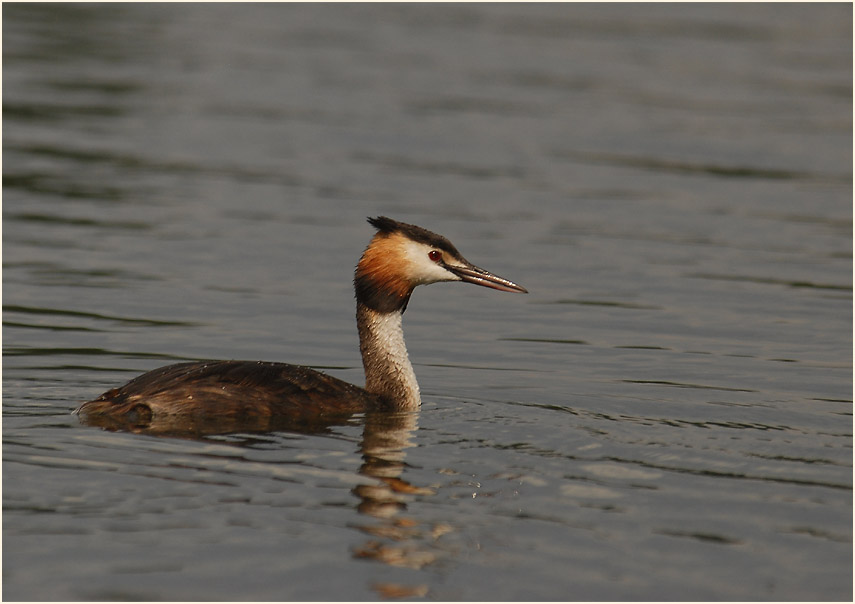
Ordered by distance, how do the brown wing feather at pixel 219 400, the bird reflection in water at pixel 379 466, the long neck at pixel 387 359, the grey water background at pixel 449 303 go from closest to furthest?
the bird reflection in water at pixel 379 466 < the grey water background at pixel 449 303 < the brown wing feather at pixel 219 400 < the long neck at pixel 387 359

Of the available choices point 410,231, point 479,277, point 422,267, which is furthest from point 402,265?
point 479,277

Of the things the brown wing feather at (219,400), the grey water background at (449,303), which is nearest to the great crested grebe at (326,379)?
the brown wing feather at (219,400)

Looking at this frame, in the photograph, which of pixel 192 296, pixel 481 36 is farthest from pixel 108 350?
pixel 481 36

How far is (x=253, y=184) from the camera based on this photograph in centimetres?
1953

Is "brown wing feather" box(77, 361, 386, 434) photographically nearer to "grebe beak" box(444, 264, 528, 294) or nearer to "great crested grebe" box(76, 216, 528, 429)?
"great crested grebe" box(76, 216, 528, 429)

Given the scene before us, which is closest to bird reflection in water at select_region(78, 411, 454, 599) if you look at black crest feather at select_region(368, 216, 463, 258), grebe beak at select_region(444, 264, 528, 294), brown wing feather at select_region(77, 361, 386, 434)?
brown wing feather at select_region(77, 361, 386, 434)

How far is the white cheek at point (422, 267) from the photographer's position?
1077cm

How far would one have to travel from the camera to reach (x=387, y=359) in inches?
428

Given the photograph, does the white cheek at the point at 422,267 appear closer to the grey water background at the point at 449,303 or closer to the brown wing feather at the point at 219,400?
the grey water background at the point at 449,303

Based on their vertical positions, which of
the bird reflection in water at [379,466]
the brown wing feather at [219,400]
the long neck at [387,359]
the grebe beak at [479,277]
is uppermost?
the grebe beak at [479,277]

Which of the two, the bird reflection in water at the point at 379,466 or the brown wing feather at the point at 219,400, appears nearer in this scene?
the bird reflection in water at the point at 379,466

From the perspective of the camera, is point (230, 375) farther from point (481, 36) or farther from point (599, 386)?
point (481, 36)

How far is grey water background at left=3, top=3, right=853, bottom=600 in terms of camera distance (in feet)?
24.7

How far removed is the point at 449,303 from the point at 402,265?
171 inches
